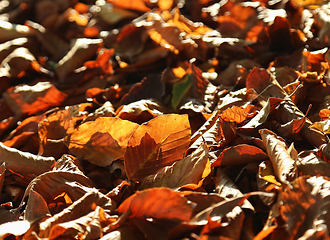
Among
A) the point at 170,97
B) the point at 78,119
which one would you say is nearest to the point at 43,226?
the point at 78,119

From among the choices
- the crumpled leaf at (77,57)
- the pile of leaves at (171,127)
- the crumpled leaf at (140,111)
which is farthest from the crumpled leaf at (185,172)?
the crumpled leaf at (77,57)

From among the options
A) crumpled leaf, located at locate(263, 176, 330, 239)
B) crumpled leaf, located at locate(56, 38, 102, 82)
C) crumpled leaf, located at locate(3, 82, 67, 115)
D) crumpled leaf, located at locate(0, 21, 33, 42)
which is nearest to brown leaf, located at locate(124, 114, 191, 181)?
crumpled leaf, located at locate(263, 176, 330, 239)

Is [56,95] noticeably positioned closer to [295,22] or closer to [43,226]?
[43,226]

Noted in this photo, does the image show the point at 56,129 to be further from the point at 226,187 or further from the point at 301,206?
the point at 301,206

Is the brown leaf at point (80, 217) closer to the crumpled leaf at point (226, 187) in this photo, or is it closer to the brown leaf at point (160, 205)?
the brown leaf at point (160, 205)

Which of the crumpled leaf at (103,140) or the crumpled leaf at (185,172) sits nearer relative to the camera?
the crumpled leaf at (185,172)

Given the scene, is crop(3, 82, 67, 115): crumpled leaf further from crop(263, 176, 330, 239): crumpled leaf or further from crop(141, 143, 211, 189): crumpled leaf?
crop(263, 176, 330, 239): crumpled leaf

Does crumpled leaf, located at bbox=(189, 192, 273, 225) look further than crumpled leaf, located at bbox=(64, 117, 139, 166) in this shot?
No
